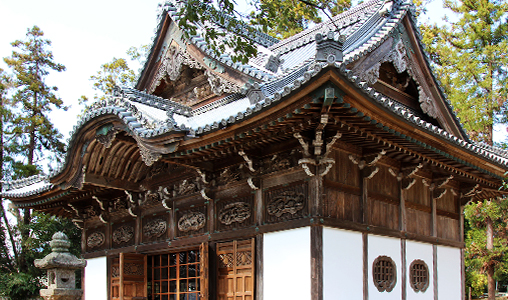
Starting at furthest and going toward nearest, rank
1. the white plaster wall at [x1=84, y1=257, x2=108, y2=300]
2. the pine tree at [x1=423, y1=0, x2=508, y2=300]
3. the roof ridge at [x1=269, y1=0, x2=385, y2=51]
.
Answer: the pine tree at [x1=423, y1=0, x2=508, y2=300] → the roof ridge at [x1=269, y1=0, x2=385, y2=51] → the white plaster wall at [x1=84, y1=257, x2=108, y2=300]

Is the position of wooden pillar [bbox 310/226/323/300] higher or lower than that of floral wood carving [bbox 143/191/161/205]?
lower

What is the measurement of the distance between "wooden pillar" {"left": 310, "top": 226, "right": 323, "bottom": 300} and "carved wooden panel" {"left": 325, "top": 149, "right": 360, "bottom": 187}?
914 millimetres

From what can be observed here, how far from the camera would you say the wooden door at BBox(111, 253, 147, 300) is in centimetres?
1086

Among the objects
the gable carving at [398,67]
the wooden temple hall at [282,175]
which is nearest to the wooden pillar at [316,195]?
the wooden temple hall at [282,175]

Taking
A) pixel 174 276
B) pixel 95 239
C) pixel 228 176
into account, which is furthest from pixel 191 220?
→ pixel 95 239

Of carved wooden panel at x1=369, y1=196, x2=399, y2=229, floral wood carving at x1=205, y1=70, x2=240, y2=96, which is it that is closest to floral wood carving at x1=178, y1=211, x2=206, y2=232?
floral wood carving at x1=205, y1=70, x2=240, y2=96

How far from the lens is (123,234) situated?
462 inches

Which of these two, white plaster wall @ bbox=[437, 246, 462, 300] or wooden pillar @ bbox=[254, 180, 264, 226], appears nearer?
wooden pillar @ bbox=[254, 180, 264, 226]

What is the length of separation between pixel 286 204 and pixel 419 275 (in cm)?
337

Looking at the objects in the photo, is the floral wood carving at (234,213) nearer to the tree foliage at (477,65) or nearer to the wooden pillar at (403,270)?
→ the wooden pillar at (403,270)

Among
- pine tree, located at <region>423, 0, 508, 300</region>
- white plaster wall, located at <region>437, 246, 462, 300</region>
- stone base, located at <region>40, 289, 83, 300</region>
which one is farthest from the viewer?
pine tree, located at <region>423, 0, 508, 300</region>

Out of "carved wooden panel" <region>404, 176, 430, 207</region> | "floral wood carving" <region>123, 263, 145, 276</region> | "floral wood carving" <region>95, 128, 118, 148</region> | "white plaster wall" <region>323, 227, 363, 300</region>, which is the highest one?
"floral wood carving" <region>95, 128, 118, 148</region>

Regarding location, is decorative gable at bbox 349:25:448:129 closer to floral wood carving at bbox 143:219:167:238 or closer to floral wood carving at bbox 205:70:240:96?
floral wood carving at bbox 205:70:240:96

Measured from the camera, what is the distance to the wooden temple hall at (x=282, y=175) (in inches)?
298
